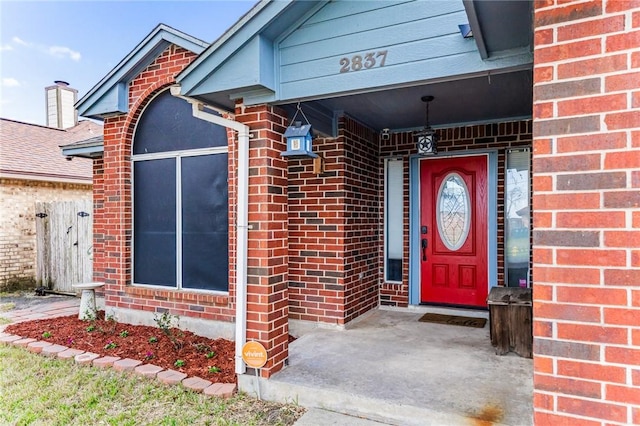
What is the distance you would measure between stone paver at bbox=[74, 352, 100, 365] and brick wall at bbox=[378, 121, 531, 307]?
3648 millimetres

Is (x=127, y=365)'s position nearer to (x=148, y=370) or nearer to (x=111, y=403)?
(x=148, y=370)

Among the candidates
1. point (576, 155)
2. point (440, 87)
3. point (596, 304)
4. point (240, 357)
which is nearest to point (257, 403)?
point (240, 357)

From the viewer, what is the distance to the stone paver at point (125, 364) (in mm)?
3896

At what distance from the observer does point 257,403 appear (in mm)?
3240

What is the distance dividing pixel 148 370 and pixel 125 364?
33cm

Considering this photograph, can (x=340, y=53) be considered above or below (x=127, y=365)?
above

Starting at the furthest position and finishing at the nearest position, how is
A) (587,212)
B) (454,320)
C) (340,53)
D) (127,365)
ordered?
(454,320)
(127,365)
(340,53)
(587,212)

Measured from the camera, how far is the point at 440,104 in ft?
14.0

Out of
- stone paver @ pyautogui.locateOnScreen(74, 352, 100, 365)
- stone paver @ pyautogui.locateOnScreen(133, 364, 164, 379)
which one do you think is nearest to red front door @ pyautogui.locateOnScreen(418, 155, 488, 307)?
stone paver @ pyautogui.locateOnScreen(133, 364, 164, 379)

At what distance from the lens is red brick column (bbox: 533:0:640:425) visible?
1765 mm

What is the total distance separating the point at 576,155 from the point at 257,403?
288cm

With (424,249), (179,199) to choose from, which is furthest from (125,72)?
(424,249)

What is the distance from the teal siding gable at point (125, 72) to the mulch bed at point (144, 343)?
116 inches

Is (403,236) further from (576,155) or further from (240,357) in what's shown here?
(576,155)
